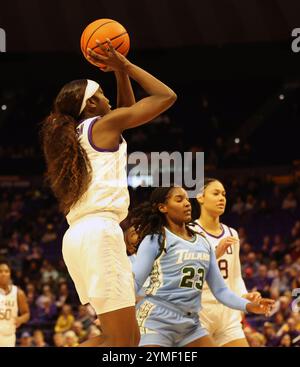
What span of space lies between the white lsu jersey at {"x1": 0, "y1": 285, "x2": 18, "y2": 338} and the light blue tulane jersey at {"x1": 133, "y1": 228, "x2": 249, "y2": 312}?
3924 millimetres

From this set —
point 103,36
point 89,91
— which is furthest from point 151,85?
point 103,36

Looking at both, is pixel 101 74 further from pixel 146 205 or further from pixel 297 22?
pixel 146 205

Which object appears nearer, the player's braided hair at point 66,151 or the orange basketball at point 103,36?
the player's braided hair at point 66,151

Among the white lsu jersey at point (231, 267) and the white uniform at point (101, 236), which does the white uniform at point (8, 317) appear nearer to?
the white lsu jersey at point (231, 267)

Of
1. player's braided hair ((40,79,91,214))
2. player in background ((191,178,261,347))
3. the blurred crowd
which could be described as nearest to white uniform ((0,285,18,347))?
the blurred crowd

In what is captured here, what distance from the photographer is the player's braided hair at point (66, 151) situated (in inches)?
168

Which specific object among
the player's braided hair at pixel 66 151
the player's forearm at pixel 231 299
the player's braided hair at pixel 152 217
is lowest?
the player's forearm at pixel 231 299

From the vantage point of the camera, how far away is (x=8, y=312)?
28.2 ft

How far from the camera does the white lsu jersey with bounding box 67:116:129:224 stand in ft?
13.8

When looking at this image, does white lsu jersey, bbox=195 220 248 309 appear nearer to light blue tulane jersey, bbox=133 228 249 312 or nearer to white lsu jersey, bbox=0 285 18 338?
light blue tulane jersey, bbox=133 228 249 312

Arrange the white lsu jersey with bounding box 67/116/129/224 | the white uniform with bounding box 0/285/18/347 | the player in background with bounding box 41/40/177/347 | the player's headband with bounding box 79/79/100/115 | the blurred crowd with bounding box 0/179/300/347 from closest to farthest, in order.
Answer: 1. the player in background with bounding box 41/40/177/347
2. the white lsu jersey with bounding box 67/116/129/224
3. the player's headband with bounding box 79/79/100/115
4. the white uniform with bounding box 0/285/18/347
5. the blurred crowd with bounding box 0/179/300/347

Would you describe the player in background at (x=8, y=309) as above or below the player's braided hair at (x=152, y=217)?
below

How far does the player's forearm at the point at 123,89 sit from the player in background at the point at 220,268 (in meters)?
1.41

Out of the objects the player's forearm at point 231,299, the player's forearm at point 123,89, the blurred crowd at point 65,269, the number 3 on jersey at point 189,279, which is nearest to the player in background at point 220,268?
the player's forearm at point 231,299
